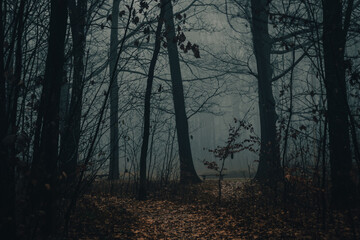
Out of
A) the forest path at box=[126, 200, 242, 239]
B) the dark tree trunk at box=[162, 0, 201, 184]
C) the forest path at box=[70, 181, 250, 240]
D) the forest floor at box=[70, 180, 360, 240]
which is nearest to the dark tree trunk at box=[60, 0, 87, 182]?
the forest path at box=[70, 181, 250, 240]

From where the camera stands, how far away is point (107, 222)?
15.6ft

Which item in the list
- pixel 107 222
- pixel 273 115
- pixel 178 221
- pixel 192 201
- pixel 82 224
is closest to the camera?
pixel 82 224

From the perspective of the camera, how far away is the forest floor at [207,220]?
411 centimetres

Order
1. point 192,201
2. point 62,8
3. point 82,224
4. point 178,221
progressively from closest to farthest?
point 62,8, point 82,224, point 178,221, point 192,201

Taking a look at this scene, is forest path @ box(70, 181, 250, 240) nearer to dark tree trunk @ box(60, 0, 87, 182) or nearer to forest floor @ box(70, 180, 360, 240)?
forest floor @ box(70, 180, 360, 240)

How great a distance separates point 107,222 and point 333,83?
4.41m

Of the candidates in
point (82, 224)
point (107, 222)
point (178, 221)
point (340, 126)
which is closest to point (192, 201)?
point (178, 221)

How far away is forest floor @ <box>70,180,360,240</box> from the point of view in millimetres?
4105

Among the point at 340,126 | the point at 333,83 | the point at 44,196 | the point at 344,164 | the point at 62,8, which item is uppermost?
the point at 62,8

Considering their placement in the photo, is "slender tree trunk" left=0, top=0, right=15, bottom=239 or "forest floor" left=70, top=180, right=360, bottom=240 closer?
"slender tree trunk" left=0, top=0, right=15, bottom=239

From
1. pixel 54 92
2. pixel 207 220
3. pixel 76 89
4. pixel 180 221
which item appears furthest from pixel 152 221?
pixel 54 92

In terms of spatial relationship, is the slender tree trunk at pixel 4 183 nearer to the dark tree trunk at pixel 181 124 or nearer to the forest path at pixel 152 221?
the forest path at pixel 152 221

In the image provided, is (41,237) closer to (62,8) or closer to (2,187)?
(2,187)

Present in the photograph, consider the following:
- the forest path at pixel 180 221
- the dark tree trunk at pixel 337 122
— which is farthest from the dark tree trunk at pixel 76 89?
the dark tree trunk at pixel 337 122
